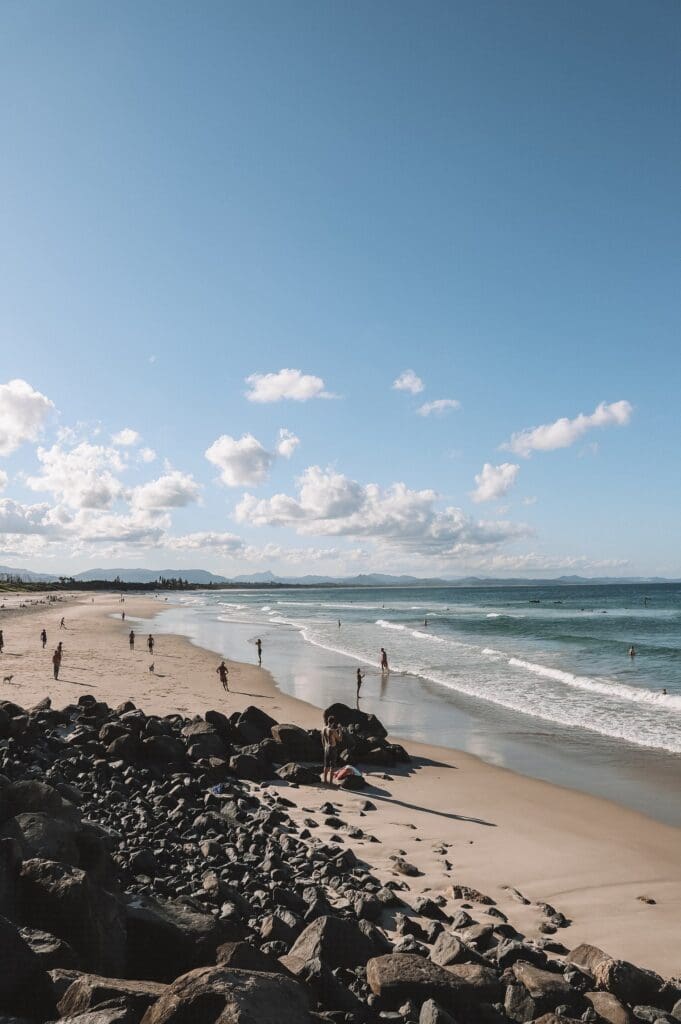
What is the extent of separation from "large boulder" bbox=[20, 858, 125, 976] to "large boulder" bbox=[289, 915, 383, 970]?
6.05ft

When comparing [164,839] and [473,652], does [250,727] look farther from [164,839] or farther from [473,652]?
[473,652]

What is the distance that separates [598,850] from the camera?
37.9 feet

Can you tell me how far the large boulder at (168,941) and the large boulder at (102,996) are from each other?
123 cm

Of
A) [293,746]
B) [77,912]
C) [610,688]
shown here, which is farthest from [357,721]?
[610,688]

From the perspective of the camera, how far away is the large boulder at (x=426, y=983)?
19.6 feet

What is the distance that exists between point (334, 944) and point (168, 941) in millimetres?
1725

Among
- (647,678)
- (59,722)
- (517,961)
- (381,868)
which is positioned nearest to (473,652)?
(647,678)

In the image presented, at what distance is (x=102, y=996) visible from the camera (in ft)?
15.8

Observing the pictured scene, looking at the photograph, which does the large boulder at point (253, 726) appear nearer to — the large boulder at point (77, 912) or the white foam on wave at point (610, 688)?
the large boulder at point (77, 912)

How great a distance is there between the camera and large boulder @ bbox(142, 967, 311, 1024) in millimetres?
4340

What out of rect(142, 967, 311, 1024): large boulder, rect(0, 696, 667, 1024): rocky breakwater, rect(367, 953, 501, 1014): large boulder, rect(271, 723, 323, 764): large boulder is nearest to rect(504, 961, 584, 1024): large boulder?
rect(0, 696, 667, 1024): rocky breakwater

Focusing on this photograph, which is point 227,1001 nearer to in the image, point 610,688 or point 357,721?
point 357,721

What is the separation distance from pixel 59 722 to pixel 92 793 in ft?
19.2

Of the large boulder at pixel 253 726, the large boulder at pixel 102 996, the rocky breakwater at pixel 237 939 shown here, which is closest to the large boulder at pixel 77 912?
the rocky breakwater at pixel 237 939
